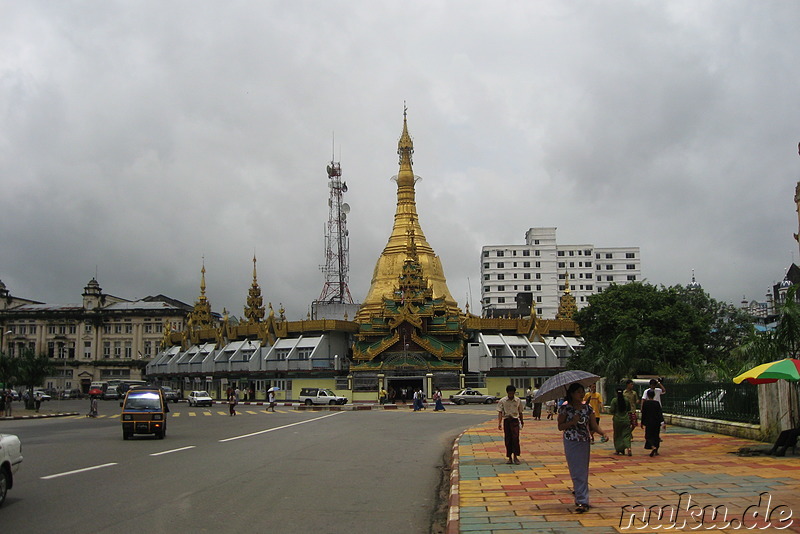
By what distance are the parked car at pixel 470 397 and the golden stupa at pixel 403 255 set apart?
1081cm

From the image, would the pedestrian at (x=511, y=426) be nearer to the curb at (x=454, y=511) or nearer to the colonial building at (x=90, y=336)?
the curb at (x=454, y=511)

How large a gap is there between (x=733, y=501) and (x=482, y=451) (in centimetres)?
883

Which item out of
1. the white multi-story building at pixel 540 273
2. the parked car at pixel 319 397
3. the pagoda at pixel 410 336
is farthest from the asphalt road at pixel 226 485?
the white multi-story building at pixel 540 273

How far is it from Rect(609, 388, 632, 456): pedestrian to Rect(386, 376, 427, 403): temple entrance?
42.2 m

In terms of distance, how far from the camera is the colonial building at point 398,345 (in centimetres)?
5847

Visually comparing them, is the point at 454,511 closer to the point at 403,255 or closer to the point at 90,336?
the point at 403,255

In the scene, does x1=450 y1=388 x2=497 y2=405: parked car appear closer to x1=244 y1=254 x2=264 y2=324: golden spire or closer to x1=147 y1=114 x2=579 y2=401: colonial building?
x1=147 y1=114 x2=579 y2=401: colonial building

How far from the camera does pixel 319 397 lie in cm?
5281

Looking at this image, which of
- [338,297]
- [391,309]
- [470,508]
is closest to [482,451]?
[470,508]

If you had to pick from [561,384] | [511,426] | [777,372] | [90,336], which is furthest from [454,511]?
[90,336]

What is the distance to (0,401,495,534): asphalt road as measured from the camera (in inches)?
386

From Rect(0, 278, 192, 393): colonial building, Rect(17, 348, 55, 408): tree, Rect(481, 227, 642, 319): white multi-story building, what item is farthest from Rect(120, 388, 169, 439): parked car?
Rect(481, 227, 642, 319): white multi-story building

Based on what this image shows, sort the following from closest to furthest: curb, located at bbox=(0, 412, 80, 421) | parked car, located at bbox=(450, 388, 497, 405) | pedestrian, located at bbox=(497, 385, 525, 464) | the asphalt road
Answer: the asphalt road
pedestrian, located at bbox=(497, 385, 525, 464)
curb, located at bbox=(0, 412, 80, 421)
parked car, located at bbox=(450, 388, 497, 405)

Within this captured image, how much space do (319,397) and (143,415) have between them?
99.4ft
